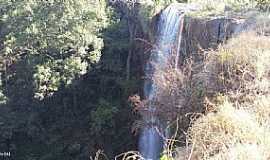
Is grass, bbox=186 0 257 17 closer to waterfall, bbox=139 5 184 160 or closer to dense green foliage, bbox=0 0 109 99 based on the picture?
waterfall, bbox=139 5 184 160

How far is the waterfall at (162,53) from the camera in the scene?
1227 cm

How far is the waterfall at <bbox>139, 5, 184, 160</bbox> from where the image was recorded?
12.3 metres

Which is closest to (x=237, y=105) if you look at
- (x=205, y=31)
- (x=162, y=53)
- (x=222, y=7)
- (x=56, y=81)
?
(x=205, y=31)

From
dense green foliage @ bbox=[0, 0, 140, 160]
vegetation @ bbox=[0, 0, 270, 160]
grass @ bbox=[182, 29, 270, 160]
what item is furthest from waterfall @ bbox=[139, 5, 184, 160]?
grass @ bbox=[182, 29, 270, 160]

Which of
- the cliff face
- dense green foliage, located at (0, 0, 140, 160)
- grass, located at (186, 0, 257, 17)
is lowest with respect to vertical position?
dense green foliage, located at (0, 0, 140, 160)

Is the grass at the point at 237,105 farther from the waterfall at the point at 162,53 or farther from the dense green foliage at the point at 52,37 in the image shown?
the dense green foliage at the point at 52,37

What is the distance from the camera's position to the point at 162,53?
1330 centimetres

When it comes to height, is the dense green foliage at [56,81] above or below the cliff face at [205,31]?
below

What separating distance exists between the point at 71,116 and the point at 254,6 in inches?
293

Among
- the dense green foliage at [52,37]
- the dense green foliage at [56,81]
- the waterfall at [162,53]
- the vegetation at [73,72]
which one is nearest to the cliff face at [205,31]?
the waterfall at [162,53]

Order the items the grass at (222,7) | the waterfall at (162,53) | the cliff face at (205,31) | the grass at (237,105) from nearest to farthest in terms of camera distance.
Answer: the grass at (237,105), the cliff face at (205,31), the grass at (222,7), the waterfall at (162,53)

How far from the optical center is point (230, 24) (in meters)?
10.5

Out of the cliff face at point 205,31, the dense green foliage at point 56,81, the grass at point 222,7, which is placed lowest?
the dense green foliage at point 56,81

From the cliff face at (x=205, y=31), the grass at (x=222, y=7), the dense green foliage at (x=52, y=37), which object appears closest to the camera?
the cliff face at (x=205, y=31)
